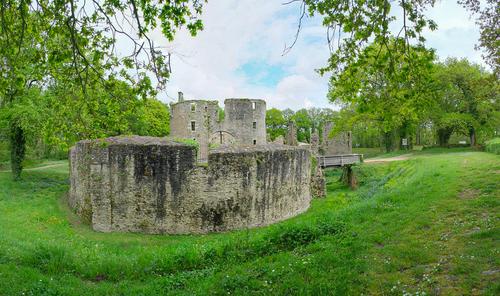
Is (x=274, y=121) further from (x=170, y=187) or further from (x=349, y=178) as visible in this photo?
(x=170, y=187)

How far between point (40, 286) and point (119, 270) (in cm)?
194

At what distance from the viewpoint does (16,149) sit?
25219mm

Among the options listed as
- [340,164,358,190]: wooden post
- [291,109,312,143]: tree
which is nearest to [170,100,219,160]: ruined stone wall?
[340,164,358,190]: wooden post

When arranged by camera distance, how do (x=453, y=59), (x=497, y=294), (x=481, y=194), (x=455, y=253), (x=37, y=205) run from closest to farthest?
(x=497, y=294), (x=455, y=253), (x=481, y=194), (x=37, y=205), (x=453, y=59)

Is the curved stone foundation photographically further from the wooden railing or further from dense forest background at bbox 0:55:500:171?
the wooden railing

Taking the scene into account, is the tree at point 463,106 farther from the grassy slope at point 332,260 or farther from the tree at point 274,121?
the tree at point 274,121

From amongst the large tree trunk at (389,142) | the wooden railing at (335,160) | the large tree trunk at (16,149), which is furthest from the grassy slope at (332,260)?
the large tree trunk at (389,142)

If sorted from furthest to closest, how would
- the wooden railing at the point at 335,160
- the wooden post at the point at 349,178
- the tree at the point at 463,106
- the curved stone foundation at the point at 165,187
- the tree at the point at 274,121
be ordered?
the tree at the point at 274,121 < the tree at the point at 463,106 < the wooden railing at the point at 335,160 < the wooden post at the point at 349,178 < the curved stone foundation at the point at 165,187

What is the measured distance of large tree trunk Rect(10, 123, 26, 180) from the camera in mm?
24891

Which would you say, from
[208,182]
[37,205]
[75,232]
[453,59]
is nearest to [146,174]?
[208,182]

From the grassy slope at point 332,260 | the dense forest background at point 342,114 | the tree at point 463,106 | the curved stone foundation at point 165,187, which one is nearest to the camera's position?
the grassy slope at point 332,260

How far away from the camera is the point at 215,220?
17297 millimetres

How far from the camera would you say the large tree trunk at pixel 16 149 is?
81.7ft

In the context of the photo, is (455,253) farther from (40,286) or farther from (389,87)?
(40,286)
